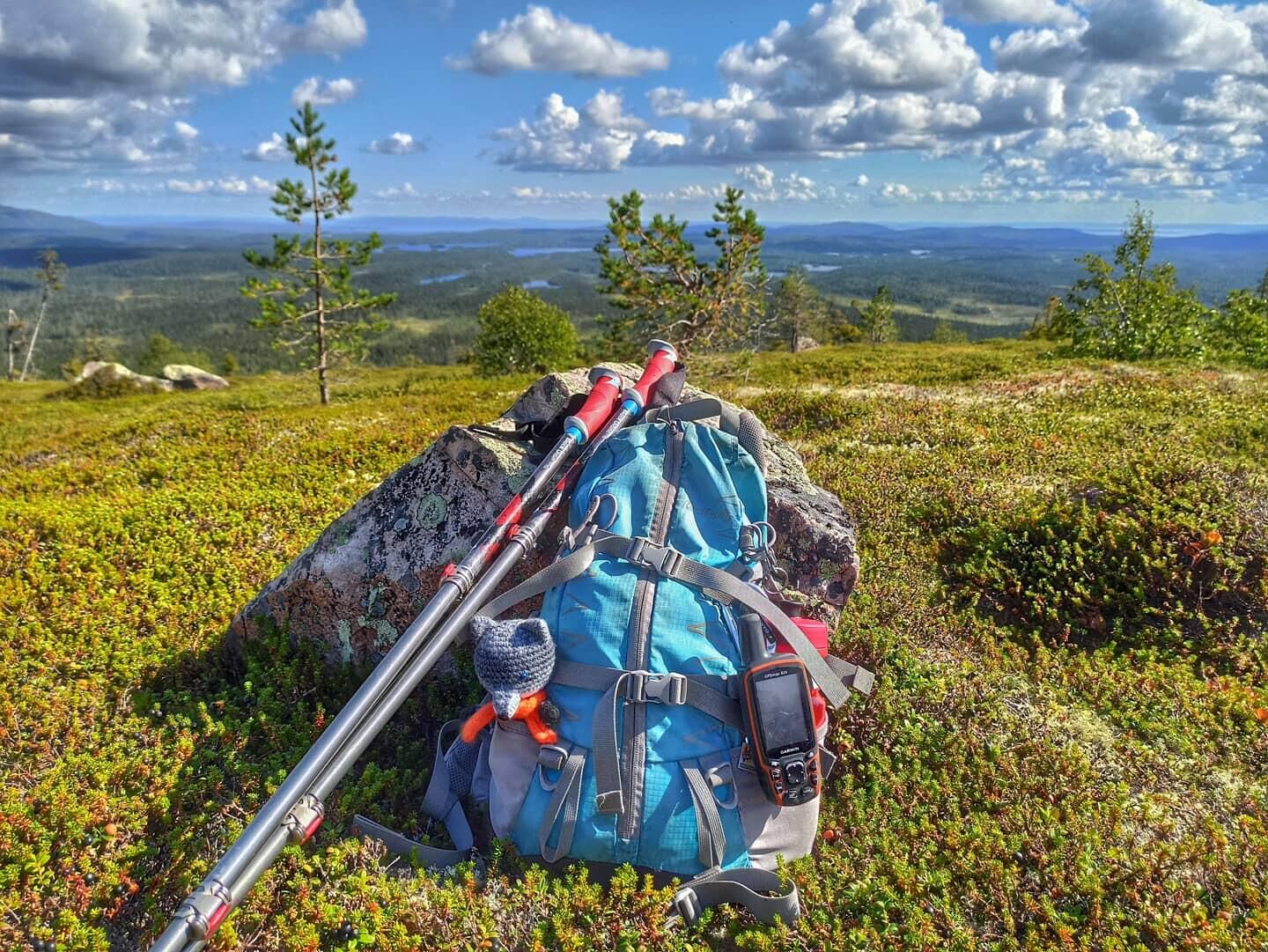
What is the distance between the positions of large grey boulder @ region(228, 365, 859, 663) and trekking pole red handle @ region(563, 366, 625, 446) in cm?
64

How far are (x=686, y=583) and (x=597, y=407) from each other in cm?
189

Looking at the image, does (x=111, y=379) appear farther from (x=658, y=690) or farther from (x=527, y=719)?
(x=658, y=690)

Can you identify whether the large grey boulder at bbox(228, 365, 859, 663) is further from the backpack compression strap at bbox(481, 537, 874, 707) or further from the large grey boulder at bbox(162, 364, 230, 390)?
the large grey boulder at bbox(162, 364, 230, 390)

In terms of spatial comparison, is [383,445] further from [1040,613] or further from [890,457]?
[1040,613]

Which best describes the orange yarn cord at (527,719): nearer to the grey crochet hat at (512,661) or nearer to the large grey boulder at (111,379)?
the grey crochet hat at (512,661)

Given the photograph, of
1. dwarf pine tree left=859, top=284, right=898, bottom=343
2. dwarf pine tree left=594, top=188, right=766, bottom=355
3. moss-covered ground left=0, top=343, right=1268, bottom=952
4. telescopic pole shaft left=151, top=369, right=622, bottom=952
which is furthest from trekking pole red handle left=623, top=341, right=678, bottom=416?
dwarf pine tree left=859, top=284, right=898, bottom=343

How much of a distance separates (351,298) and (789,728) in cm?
2940

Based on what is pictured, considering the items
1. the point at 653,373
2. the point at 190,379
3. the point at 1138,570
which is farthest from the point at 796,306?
the point at 653,373

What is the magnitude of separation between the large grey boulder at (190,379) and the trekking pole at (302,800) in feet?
155

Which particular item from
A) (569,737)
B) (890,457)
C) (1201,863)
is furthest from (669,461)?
(890,457)

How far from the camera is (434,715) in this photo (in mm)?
4863

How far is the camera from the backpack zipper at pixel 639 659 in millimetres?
3486

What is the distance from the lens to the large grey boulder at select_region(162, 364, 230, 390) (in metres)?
43.6

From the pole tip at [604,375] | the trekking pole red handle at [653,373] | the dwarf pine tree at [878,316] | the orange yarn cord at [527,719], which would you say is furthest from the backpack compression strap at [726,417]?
the dwarf pine tree at [878,316]
